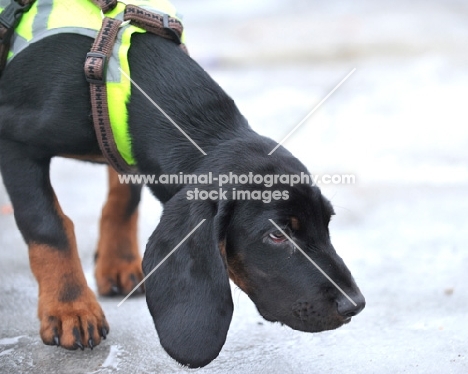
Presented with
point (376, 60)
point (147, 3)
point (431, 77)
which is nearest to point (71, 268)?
point (147, 3)

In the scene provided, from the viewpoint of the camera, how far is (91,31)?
339cm

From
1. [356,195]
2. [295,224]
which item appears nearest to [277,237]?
[295,224]

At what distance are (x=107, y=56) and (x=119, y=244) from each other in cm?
116

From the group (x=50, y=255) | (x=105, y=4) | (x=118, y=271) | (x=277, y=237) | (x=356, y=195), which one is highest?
(x=105, y=4)

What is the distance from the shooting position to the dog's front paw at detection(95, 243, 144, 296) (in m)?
4.04

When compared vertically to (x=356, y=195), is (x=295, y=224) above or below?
above

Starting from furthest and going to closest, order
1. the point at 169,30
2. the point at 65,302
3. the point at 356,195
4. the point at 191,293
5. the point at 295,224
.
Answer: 1. the point at 356,195
2. the point at 169,30
3. the point at 65,302
4. the point at 295,224
5. the point at 191,293

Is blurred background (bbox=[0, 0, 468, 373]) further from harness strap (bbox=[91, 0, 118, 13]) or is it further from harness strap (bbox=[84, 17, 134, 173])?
harness strap (bbox=[91, 0, 118, 13])

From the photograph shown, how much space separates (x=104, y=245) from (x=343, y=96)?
12.2ft

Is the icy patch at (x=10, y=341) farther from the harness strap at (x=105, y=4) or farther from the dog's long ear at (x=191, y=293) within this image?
the harness strap at (x=105, y=4)

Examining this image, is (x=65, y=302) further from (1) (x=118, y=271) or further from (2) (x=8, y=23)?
(2) (x=8, y=23)

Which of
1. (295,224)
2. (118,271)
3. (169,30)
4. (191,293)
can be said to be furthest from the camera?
(118,271)

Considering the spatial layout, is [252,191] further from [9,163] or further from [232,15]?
[232,15]

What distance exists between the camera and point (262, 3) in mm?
12734
